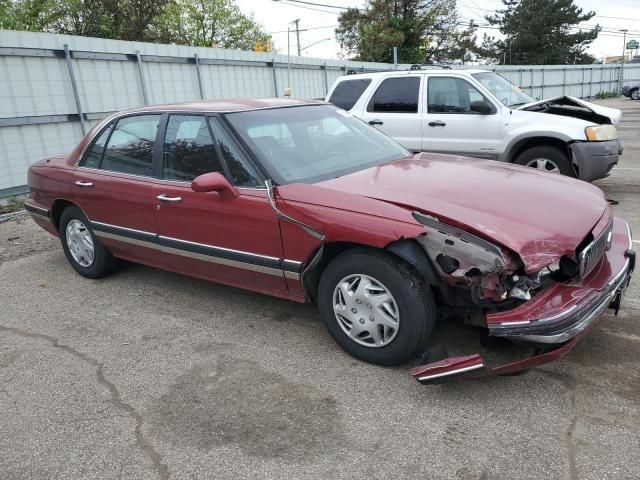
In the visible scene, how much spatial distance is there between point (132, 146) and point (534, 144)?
5144mm

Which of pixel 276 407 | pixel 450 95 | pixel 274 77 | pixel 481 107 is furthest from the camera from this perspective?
pixel 274 77

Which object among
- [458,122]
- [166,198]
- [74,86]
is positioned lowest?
[166,198]

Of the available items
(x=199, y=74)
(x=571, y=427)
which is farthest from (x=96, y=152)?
(x=199, y=74)

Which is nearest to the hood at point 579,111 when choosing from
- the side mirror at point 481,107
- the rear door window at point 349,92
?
the side mirror at point 481,107

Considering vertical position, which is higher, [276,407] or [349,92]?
[349,92]

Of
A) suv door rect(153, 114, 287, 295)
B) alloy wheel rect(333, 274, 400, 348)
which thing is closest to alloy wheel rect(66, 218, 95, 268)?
suv door rect(153, 114, 287, 295)

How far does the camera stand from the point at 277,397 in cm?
300

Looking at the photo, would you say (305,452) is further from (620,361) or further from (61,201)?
(61,201)

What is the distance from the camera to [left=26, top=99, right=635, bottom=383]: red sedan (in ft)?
9.01

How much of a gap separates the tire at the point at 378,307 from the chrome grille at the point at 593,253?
2.75ft

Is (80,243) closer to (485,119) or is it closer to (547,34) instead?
(485,119)

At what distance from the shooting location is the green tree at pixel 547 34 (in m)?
53.6

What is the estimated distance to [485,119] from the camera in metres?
7.14

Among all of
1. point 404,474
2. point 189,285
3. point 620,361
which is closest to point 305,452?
point 404,474
